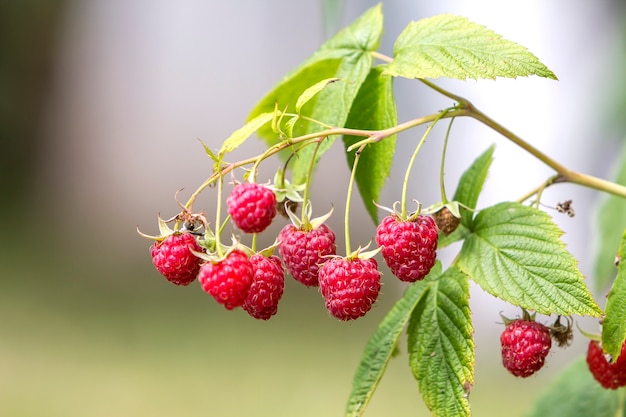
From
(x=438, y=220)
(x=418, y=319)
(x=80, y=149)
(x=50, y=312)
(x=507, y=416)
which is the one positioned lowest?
(x=507, y=416)

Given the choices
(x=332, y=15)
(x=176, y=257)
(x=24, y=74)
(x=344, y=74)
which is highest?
(x=24, y=74)

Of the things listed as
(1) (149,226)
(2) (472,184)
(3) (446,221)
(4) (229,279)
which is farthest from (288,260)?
(1) (149,226)

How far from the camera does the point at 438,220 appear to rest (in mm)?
1188

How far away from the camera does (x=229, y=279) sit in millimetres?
951

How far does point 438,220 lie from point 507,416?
4039mm

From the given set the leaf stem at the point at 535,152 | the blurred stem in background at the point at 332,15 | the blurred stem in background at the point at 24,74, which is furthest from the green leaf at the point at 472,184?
the blurred stem in background at the point at 24,74

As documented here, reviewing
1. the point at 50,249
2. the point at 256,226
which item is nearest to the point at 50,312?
the point at 50,249

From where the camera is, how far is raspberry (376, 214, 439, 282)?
1051mm

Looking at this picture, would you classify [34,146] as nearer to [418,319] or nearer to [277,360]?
[277,360]

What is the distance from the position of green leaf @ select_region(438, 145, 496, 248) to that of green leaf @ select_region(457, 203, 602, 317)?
0.02 meters

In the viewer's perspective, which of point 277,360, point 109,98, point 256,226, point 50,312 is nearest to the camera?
point 256,226

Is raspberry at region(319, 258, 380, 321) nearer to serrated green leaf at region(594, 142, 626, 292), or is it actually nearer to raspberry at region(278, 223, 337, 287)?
raspberry at region(278, 223, 337, 287)

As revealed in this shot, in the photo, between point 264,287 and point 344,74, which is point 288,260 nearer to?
point 264,287

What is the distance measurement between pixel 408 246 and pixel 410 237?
0.04 ft
